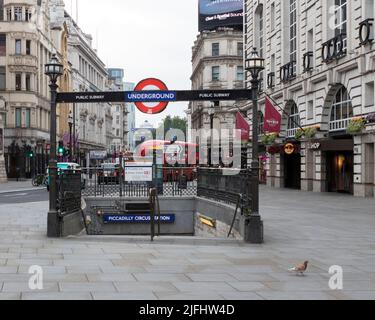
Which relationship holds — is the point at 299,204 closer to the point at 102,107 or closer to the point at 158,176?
the point at 158,176

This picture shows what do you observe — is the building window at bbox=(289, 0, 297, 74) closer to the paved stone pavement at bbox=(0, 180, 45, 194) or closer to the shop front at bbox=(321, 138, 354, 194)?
the shop front at bbox=(321, 138, 354, 194)

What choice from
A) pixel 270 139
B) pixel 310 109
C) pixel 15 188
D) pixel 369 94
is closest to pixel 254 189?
pixel 369 94

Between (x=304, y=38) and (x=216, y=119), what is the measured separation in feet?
148

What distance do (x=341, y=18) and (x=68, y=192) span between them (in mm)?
21044

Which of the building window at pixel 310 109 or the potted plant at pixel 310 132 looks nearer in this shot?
the potted plant at pixel 310 132

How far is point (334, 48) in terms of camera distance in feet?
103

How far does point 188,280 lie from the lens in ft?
29.1

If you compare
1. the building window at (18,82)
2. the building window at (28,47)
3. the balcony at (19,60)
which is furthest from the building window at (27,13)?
the building window at (18,82)

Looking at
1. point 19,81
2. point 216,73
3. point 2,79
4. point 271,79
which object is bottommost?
point 271,79

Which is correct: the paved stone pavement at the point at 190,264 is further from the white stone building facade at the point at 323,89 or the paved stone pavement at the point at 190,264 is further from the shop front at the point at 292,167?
the shop front at the point at 292,167

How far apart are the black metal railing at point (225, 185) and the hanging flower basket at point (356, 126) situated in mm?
9003

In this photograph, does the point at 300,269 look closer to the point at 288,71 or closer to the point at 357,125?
the point at 357,125

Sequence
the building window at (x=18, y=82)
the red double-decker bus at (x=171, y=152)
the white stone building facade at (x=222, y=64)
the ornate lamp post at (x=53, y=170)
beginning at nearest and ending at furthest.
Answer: the ornate lamp post at (x=53, y=170)
the red double-decker bus at (x=171, y=152)
the building window at (x=18, y=82)
the white stone building facade at (x=222, y=64)

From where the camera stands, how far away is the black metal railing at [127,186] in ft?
77.2
